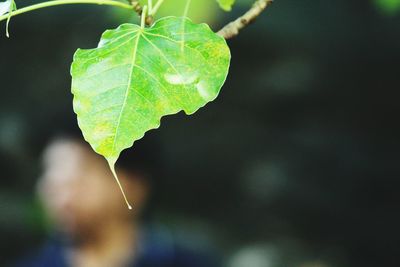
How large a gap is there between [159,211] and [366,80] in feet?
4.15

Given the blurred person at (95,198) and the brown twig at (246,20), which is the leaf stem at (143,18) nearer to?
the brown twig at (246,20)

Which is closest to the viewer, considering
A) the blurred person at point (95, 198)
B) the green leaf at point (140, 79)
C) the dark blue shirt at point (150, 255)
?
the green leaf at point (140, 79)

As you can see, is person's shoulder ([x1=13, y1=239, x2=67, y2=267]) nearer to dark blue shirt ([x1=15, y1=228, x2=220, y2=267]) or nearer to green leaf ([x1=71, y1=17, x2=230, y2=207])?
dark blue shirt ([x1=15, y1=228, x2=220, y2=267])

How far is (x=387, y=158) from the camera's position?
374 cm

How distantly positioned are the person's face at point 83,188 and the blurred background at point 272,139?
0.85m

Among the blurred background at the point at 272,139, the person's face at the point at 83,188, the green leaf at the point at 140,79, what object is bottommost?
the blurred background at the point at 272,139

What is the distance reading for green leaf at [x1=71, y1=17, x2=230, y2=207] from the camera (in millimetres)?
620

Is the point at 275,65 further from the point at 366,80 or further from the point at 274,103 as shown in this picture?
the point at 366,80

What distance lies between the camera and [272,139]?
3.88 metres

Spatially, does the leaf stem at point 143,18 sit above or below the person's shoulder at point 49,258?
above

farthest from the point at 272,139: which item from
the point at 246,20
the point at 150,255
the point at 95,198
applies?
the point at 246,20

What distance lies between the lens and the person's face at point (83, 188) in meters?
2.71

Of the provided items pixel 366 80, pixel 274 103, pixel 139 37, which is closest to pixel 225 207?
pixel 274 103

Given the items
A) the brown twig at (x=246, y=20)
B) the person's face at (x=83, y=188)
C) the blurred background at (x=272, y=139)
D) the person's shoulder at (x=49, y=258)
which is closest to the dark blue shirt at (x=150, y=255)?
the person's shoulder at (x=49, y=258)
